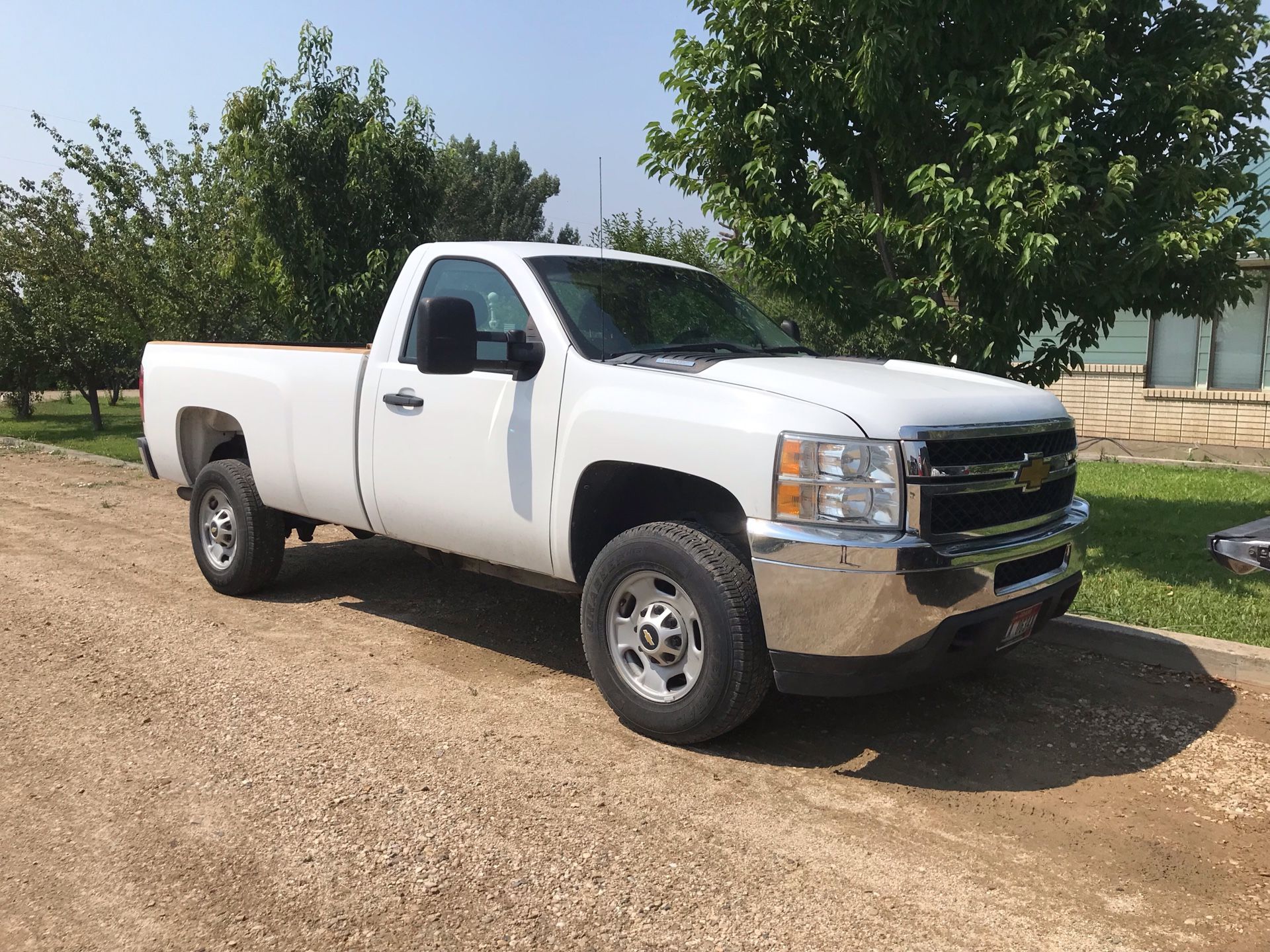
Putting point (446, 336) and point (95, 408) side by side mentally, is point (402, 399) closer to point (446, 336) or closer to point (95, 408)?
point (446, 336)

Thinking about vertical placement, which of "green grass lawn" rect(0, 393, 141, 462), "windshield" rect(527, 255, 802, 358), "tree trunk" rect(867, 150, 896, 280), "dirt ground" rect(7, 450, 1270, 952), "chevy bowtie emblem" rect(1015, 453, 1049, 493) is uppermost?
"tree trunk" rect(867, 150, 896, 280)

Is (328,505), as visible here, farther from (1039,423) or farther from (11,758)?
(1039,423)

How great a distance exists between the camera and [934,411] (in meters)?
3.97

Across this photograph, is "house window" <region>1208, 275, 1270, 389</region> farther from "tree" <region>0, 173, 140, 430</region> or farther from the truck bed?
"tree" <region>0, 173, 140, 430</region>

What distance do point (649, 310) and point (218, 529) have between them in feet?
11.1

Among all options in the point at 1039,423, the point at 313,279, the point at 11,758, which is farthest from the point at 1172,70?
the point at 313,279

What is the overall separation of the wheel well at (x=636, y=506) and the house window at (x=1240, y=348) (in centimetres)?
1167

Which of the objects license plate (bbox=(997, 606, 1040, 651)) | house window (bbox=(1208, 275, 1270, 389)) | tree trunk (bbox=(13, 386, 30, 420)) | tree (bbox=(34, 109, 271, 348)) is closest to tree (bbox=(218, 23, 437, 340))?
tree (bbox=(34, 109, 271, 348))

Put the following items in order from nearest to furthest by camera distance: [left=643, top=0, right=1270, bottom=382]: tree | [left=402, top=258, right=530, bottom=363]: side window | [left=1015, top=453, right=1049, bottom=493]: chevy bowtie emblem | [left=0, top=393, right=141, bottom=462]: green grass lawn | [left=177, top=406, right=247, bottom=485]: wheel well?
[left=1015, top=453, right=1049, bottom=493]: chevy bowtie emblem → [left=402, top=258, right=530, bottom=363]: side window → [left=643, top=0, right=1270, bottom=382]: tree → [left=177, top=406, right=247, bottom=485]: wheel well → [left=0, top=393, right=141, bottom=462]: green grass lawn

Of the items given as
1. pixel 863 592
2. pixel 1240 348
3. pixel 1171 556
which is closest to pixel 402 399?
pixel 863 592

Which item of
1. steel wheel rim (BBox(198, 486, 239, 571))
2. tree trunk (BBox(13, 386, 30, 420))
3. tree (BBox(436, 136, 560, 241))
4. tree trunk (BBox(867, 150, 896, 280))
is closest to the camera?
steel wheel rim (BBox(198, 486, 239, 571))

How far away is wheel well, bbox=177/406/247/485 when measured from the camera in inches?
279

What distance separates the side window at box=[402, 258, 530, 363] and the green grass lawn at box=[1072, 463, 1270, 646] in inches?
142

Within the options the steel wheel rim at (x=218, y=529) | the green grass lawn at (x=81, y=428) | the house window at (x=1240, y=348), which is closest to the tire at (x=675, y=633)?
the steel wheel rim at (x=218, y=529)
